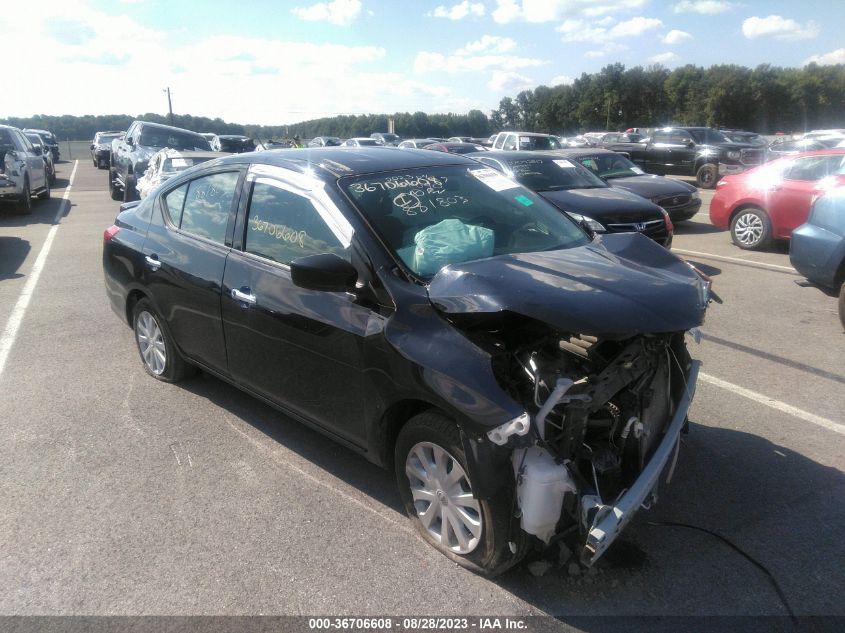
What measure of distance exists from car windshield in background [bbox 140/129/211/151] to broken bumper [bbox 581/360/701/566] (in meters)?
14.8

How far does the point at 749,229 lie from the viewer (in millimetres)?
10438

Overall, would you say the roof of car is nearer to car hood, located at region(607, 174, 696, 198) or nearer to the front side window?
the front side window

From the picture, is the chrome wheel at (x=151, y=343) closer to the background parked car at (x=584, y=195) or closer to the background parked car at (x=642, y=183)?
the background parked car at (x=584, y=195)

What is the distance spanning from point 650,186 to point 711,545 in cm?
970

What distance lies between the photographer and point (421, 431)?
296 cm

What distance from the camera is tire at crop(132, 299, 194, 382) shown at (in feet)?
16.0

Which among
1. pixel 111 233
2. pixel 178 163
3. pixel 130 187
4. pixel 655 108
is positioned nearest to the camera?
pixel 111 233

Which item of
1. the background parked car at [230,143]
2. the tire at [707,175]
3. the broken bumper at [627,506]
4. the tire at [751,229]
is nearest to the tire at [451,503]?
the broken bumper at [627,506]

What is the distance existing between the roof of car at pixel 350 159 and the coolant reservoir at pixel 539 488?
1882 millimetres

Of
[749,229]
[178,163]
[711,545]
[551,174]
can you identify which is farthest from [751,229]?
[178,163]

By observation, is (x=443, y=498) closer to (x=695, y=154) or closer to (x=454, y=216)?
(x=454, y=216)

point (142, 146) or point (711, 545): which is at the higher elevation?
point (142, 146)

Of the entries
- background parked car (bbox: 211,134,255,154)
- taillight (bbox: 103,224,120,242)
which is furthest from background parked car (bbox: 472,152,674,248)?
background parked car (bbox: 211,134,255,154)

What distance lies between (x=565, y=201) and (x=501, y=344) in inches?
262
